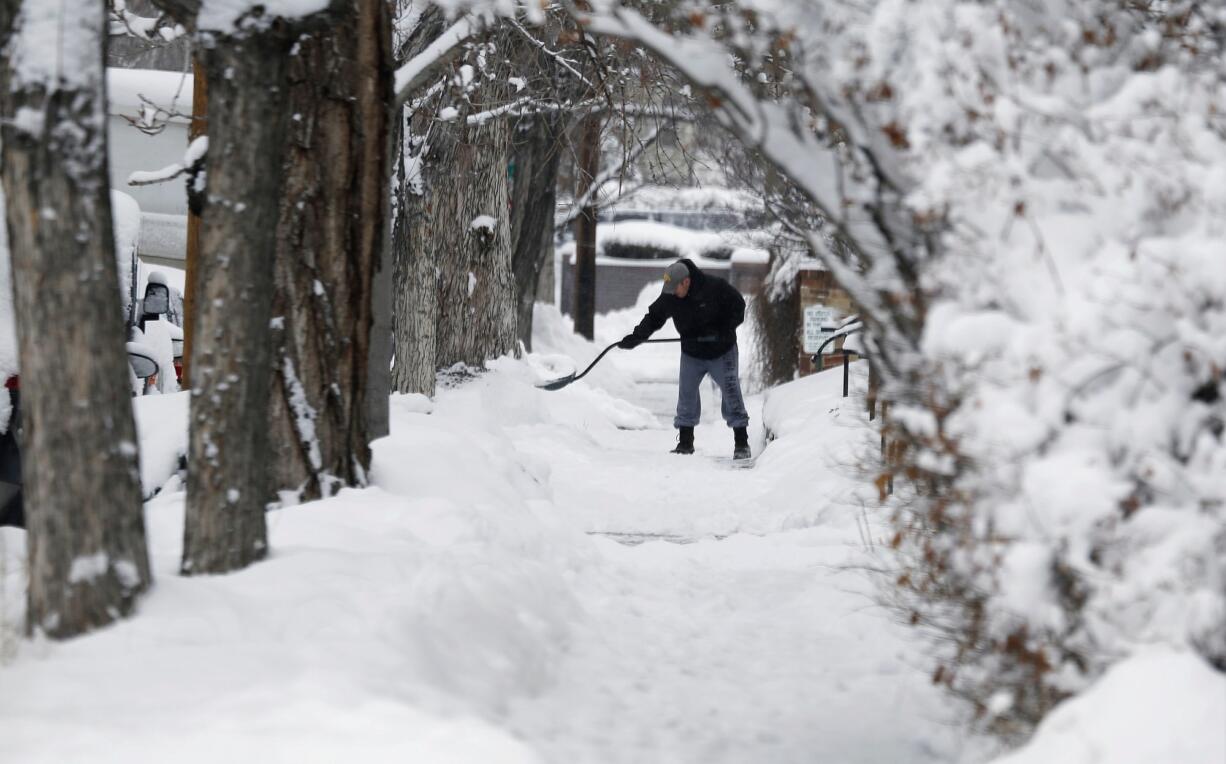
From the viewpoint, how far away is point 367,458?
5.66 metres

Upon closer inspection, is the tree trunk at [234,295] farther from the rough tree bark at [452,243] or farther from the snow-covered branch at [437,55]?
the rough tree bark at [452,243]

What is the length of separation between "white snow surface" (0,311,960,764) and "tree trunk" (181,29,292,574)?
0.21 m

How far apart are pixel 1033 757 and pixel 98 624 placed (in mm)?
2392

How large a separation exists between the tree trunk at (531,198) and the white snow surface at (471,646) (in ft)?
30.9

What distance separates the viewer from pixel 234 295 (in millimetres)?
4172

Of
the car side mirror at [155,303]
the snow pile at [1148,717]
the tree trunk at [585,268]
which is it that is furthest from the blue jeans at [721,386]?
the tree trunk at [585,268]

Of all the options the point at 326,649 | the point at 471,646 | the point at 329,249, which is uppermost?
the point at 329,249

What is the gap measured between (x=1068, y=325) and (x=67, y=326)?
250 centimetres

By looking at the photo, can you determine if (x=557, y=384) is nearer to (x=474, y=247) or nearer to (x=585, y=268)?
(x=474, y=247)

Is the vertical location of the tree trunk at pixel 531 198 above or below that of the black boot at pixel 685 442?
above

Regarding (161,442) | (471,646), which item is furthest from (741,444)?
(471,646)

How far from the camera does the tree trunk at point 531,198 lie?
16859mm

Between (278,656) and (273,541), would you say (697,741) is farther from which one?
(273,541)

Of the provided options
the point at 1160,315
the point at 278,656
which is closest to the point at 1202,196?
the point at 1160,315
